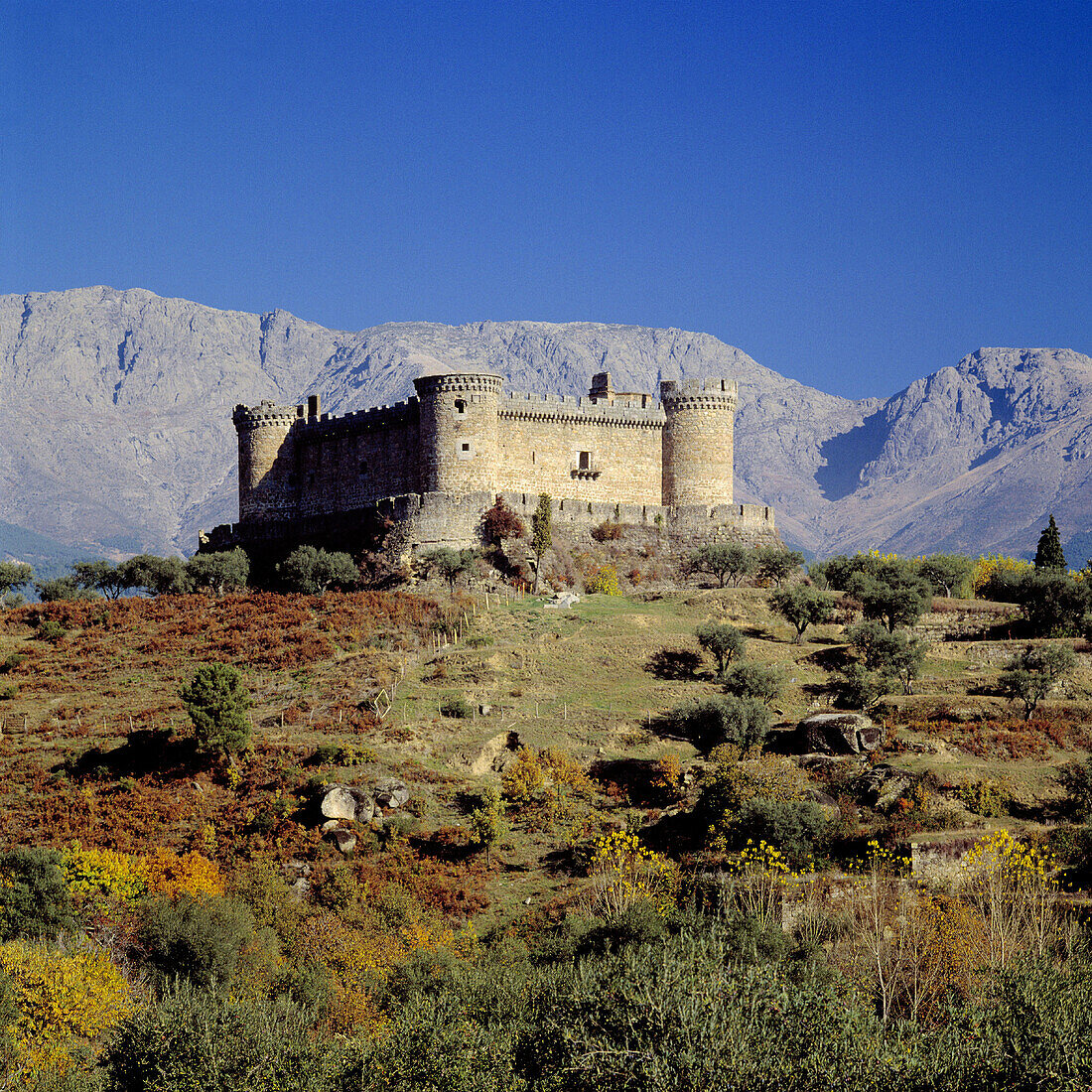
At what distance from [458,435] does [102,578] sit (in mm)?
26782

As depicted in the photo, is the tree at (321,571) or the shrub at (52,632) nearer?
the shrub at (52,632)

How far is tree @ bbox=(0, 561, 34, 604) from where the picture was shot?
83.1 meters

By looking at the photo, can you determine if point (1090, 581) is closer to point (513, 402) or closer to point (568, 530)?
point (568, 530)

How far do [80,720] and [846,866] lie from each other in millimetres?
29711

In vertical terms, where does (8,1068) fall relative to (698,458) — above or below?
below

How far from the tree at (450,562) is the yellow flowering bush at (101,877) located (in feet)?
83.9

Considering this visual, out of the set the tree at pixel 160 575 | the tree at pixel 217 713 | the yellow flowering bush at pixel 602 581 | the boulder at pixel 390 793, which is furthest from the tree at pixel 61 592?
the boulder at pixel 390 793

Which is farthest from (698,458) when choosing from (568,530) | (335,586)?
(335,586)

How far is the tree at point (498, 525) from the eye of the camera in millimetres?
67875

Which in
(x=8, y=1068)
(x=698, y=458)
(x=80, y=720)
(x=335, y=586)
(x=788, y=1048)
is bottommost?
(x=8, y=1068)

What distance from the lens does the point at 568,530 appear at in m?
71.4

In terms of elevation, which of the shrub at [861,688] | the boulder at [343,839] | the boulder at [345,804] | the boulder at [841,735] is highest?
the shrub at [861,688]

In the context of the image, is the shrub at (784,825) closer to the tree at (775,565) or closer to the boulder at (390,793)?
the boulder at (390,793)

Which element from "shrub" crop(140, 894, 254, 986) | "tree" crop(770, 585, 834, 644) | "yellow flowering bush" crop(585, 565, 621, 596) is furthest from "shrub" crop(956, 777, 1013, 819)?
"yellow flowering bush" crop(585, 565, 621, 596)
